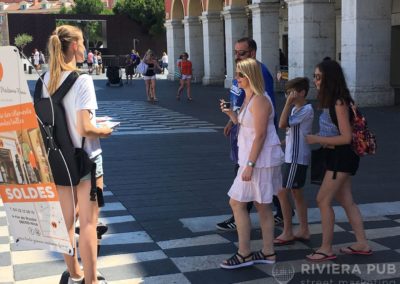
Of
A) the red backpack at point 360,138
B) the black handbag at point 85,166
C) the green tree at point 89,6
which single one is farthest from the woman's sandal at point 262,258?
the green tree at point 89,6

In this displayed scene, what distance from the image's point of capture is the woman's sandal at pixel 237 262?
4.80 meters

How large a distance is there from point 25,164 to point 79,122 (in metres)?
0.46

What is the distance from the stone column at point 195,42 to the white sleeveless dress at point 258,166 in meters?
26.9

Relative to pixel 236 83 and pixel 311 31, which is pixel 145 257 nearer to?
pixel 236 83

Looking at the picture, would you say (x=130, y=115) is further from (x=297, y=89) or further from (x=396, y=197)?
(x=297, y=89)

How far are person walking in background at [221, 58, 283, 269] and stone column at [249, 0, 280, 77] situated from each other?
711 inches

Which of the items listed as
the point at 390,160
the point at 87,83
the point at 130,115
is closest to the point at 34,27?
the point at 130,115

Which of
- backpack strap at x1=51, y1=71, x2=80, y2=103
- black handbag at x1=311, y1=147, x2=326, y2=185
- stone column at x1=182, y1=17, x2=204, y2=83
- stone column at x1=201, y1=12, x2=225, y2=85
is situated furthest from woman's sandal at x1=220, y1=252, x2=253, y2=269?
stone column at x1=182, y1=17, x2=204, y2=83

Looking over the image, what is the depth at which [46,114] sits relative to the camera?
389 cm

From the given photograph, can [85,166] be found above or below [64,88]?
below

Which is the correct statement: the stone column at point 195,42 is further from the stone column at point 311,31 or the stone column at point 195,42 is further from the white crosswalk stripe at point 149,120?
the stone column at point 311,31

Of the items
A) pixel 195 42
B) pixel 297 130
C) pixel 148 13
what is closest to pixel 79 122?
pixel 297 130

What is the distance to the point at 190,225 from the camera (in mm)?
6152

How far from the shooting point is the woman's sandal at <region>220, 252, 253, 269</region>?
15.8 feet
